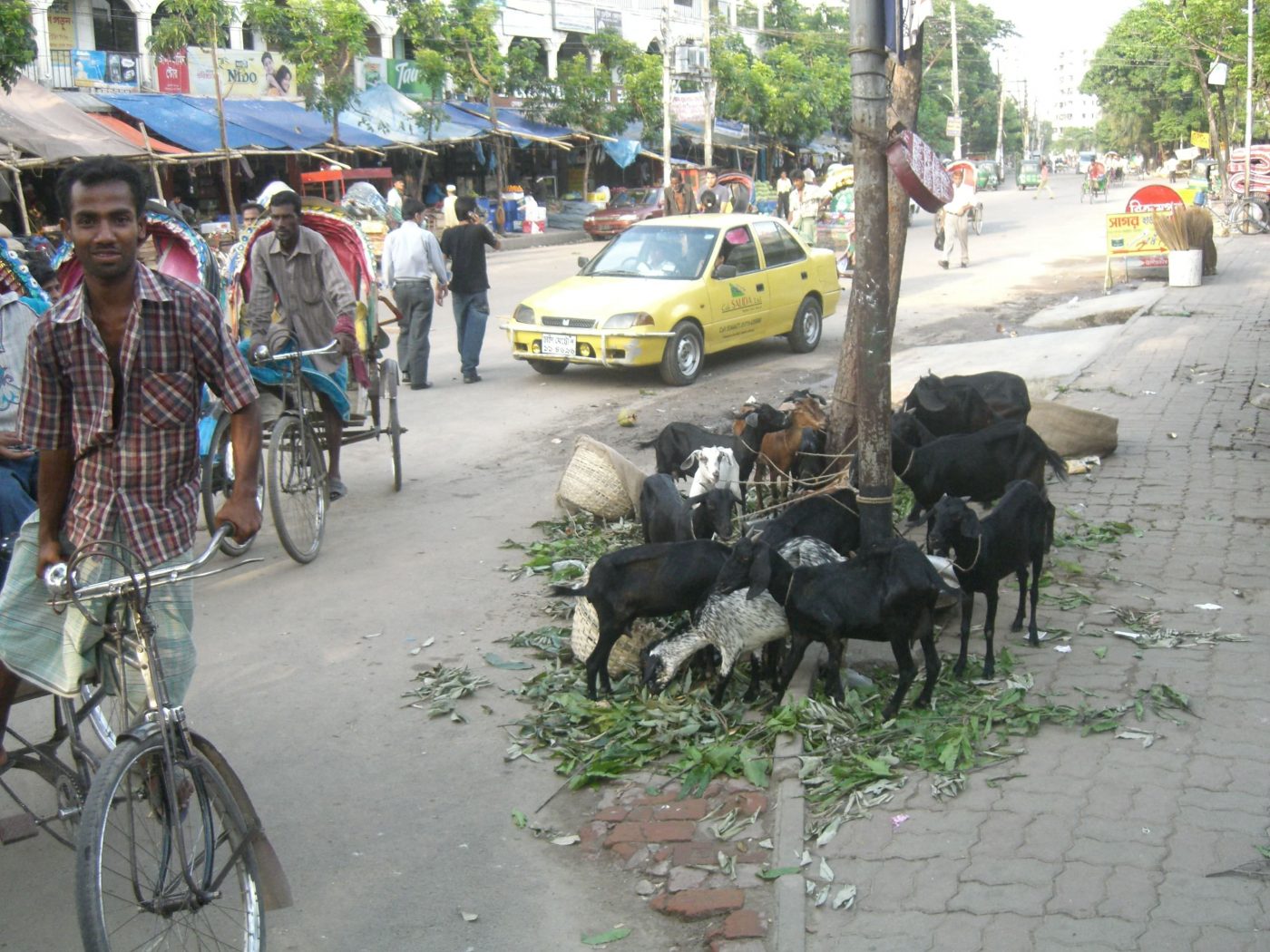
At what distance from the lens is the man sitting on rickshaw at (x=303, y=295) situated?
7621mm

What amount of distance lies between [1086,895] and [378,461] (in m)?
7.32

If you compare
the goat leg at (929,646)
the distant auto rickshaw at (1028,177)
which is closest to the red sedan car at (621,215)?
the goat leg at (929,646)

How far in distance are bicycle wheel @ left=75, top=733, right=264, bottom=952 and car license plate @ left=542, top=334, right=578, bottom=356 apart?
9.84 metres

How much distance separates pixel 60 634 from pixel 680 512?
11.4 feet

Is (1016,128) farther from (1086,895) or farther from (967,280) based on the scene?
(1086,895)

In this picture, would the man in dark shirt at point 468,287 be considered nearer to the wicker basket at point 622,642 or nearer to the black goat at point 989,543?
the wicker basket at point 622,642

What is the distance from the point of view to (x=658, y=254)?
13.9m

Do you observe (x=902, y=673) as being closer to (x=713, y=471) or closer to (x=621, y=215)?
Answer: (x=713, y=471)

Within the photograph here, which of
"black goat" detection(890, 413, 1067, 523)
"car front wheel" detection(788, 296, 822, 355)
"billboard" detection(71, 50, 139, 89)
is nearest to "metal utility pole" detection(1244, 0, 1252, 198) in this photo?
"car front wheel" detection(788, 296, 822, 355)

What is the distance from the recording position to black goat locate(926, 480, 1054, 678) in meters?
5.25

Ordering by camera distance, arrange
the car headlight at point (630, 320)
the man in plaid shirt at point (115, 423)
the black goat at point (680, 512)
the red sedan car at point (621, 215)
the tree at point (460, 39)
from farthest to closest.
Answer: the red sedan car at point (621, 215) → the tree at point (460, 39) → the car headlight at point (630, 320) → the black goat at point (680, 512) → the man in plaid shirt at point (115, 423)

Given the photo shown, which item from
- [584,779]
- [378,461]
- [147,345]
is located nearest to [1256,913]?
[584,779]

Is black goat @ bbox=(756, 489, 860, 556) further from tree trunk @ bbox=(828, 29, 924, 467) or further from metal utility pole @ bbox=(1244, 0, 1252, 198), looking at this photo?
metal utility pole @ bbox=(1244, 0, 1252, 198)

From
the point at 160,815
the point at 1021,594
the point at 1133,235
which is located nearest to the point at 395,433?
the point at 1021,594
